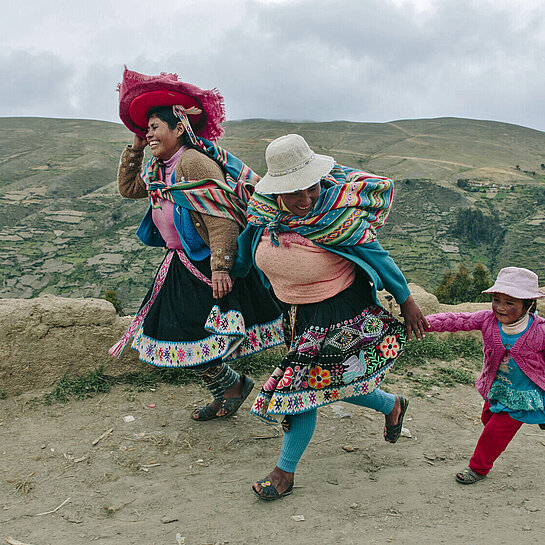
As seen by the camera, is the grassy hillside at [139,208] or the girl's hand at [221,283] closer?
the girl's hand at [221,283]

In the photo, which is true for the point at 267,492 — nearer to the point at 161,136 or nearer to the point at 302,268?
the point at 302,268

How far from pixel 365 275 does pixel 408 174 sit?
15830 mm

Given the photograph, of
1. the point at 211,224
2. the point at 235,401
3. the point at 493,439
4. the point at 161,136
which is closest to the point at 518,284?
the point at 493,439

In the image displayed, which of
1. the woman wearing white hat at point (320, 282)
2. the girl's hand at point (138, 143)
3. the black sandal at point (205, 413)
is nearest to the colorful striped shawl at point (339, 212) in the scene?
the woman wearing white hat at point (320, 282)

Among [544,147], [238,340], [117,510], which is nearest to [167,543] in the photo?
[117,510]

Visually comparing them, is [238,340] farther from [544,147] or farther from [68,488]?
[544,147]

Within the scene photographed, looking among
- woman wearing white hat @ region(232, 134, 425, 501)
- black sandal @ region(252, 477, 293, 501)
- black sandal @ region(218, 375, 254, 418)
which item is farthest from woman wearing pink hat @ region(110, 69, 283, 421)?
black sandal @ region(252, 477, 293, 501)

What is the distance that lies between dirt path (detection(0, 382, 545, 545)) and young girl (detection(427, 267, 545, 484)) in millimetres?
235

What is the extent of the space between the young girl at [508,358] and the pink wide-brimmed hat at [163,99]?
5.95 feet

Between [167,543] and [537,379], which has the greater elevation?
[537,379]

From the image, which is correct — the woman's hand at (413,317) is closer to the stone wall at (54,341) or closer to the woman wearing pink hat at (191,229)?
the woman wearing pink hat at (191,229)

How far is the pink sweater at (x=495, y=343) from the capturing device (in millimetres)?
2596

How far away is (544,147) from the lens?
28.1 metres

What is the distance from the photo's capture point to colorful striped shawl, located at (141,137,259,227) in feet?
9.47
